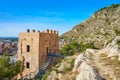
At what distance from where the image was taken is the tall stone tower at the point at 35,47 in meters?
36.6

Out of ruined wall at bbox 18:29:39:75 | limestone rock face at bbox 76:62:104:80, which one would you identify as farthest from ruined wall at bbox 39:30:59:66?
limestone rock face at bbox 76:62:104:80

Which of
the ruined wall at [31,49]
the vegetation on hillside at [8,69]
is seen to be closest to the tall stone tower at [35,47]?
the ruined wall at [31,49]

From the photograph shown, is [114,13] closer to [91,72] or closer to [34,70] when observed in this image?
[34,70]

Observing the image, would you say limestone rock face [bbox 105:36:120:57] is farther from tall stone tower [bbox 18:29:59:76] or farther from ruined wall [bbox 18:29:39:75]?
ruined wall [bbox 18:29:39:75]

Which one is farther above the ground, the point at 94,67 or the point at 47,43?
the point at 47,43

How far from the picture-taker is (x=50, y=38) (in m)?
38.6

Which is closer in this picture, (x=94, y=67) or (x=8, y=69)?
(x=94, y=67)

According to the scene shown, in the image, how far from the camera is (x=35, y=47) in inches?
1451

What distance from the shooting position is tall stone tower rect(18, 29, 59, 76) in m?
36.6

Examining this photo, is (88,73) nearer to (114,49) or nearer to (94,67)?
(94,67)

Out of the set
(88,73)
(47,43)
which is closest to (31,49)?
(47,43)

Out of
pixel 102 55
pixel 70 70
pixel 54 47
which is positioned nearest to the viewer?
pixel 70 70

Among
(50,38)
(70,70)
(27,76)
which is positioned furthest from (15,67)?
(70,70)

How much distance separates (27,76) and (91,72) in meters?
18.8
